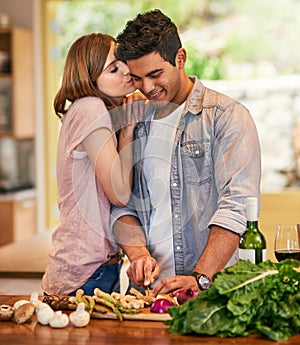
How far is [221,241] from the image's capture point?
237 cm

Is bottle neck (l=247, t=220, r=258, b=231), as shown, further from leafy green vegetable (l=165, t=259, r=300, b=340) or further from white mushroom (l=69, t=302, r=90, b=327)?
white mushroom (l=69, t=302, r=90, b=327)

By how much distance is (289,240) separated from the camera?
2.28 meters

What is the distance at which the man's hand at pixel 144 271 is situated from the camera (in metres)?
2.30

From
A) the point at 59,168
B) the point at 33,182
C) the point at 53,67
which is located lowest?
the point at 33,182

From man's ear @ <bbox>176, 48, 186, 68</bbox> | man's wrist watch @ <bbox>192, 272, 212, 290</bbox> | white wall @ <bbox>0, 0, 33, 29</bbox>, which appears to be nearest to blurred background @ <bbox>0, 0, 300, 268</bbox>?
white wall @ <bbox>0, 0, 33, 29</bbox>

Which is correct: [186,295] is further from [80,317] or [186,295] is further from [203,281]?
[80,317]

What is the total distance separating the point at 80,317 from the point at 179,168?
0.75 m

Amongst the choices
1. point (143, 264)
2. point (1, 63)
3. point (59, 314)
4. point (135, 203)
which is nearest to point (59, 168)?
→ point (135, 203)

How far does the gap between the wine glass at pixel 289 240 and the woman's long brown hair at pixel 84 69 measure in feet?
2.33

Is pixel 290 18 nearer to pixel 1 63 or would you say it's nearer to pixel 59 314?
pixel 1 63

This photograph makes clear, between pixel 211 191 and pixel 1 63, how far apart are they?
4.64 m

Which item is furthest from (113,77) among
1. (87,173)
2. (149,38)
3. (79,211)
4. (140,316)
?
(140,316)

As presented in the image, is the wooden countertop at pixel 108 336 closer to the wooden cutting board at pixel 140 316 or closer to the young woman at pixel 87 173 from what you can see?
the wooden cutting board at pixel 140 316

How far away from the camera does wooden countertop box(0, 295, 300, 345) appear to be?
1.80m
